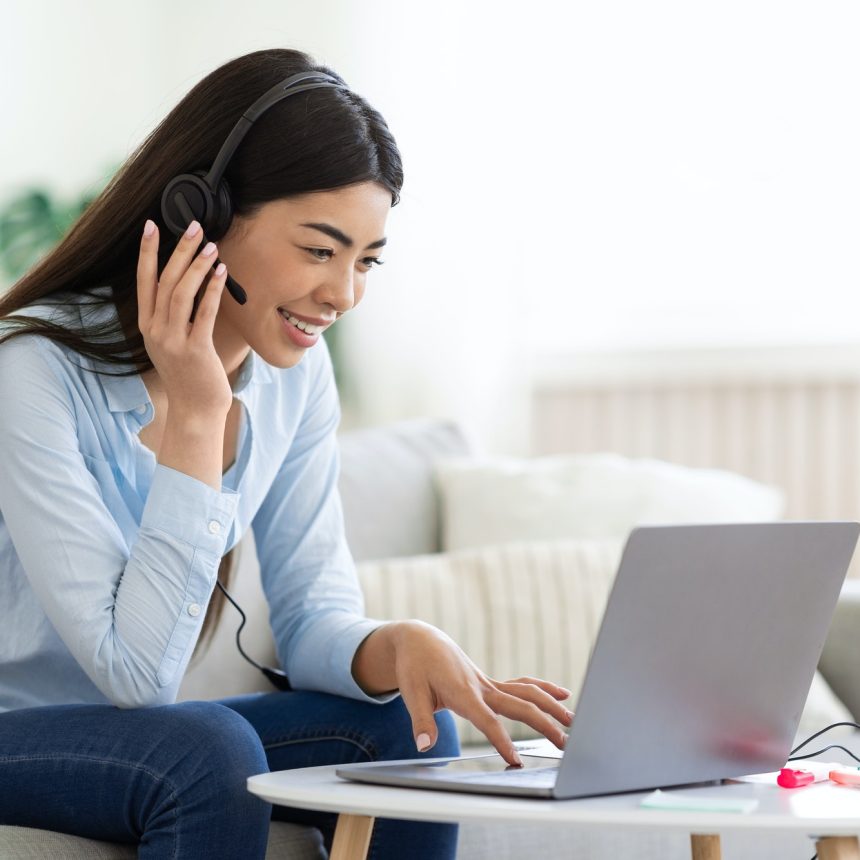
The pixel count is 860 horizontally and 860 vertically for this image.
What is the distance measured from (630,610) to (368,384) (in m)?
2.33

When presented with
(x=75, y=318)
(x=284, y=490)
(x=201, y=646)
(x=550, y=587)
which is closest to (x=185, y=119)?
(x=75, y=318)

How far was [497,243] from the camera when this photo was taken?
286 centimetres

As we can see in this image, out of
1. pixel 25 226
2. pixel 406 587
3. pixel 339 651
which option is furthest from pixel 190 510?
pixel 25 226

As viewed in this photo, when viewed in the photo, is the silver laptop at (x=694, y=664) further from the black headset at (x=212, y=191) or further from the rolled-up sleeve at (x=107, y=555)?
the black headset at (x=212, y=191)

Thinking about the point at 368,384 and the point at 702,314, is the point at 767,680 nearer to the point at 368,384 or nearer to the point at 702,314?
the point at 702,314

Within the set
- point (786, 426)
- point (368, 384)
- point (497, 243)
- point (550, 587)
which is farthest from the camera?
point (368, 384)

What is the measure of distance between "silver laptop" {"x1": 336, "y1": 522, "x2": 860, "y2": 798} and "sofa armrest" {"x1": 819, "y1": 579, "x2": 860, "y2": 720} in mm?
803

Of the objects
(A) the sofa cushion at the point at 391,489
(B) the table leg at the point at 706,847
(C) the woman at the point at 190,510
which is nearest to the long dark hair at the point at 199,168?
(C) the woman at the point at 190,510

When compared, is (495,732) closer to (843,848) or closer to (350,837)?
(350,837)

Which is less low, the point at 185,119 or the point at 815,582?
the point at 185,119

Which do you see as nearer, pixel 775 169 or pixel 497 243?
pixel 775 169

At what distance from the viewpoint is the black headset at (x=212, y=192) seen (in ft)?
3.54

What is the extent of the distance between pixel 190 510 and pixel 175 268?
20cm

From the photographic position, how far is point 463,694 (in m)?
0.98
